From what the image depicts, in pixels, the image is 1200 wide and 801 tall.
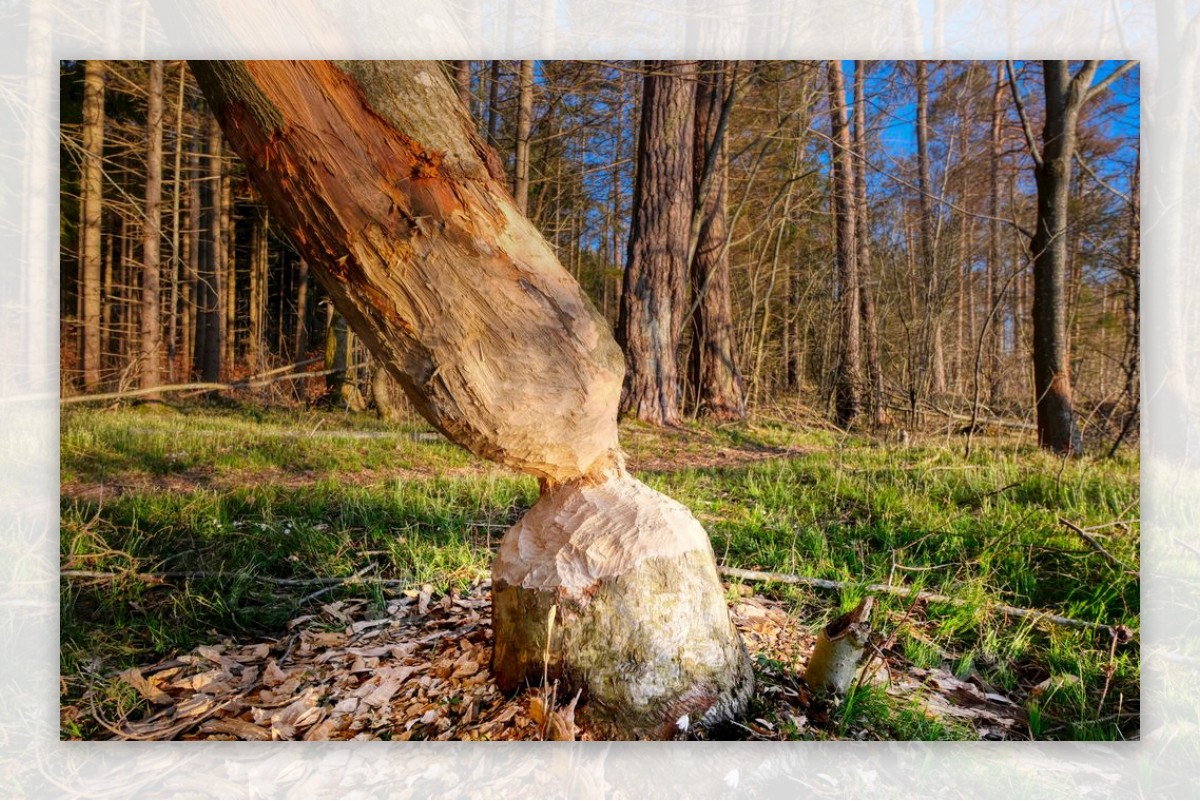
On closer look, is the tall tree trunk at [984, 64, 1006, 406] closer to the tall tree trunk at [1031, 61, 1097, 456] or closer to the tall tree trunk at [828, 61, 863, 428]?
the tall tree trunk at [1031, 61, 1097, 456]

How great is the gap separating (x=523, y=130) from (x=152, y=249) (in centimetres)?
155

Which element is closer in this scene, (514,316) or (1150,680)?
(514,316)

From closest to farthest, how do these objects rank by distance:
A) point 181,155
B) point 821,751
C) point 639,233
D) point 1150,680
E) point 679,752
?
point 679,752, point 821,751, point 1150,680, point 181,155, point 639,233

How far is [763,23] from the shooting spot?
6.52 ft

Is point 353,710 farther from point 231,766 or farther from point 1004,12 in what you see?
point 1004,12

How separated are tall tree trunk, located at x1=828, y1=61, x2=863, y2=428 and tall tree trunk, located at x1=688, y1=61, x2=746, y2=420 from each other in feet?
1.50

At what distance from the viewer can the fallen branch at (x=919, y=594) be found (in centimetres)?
170

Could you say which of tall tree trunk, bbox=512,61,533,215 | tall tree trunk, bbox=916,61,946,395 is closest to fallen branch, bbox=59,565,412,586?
tall tree trunk, bbox=512,61,533,215

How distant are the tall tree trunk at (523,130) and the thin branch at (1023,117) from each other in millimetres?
1441

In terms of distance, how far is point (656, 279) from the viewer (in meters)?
3.00

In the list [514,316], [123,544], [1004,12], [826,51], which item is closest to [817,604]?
[514,316]

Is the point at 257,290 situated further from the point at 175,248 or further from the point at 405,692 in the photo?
the point at 405,692

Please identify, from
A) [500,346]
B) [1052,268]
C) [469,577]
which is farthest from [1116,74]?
[469,577]

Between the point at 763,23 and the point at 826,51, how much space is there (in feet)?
0.67
